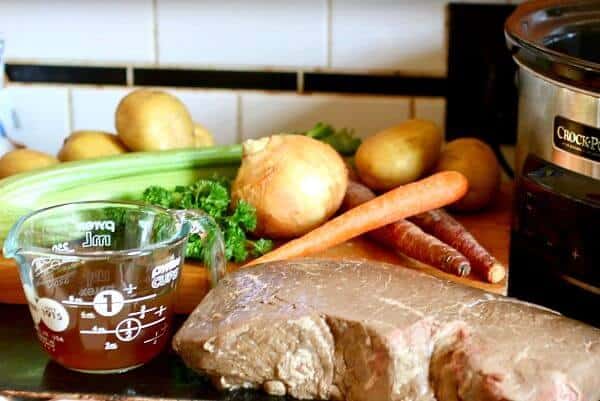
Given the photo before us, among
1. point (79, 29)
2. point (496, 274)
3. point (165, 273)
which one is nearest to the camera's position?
point (165, 273)

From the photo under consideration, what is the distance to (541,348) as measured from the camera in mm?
786

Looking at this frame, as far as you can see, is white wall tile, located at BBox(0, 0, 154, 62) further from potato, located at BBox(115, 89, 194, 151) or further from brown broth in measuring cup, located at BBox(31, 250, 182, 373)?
brown broth in measuring cup, located at BBox(31, 250, 182, 373)

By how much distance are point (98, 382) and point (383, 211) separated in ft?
1.21

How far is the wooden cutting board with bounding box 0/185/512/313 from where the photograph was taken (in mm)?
998

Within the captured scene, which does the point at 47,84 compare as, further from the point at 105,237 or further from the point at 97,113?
the point at 105,237

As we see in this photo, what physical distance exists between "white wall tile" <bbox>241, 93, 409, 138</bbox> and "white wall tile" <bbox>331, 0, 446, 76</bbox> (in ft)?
0.16

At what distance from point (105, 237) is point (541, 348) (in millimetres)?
420

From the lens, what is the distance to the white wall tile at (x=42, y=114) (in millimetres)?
1429

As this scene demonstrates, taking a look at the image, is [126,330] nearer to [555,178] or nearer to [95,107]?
[555,178]

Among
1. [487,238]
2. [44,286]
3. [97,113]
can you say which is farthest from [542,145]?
[97,113]

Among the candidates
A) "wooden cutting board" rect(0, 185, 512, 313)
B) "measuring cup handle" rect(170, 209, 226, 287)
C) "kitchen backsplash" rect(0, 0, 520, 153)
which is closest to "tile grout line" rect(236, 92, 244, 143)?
"kitchen backsplash" rect(0, 0, 520, 153)

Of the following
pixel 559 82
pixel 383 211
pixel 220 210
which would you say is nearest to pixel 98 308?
pixel 220 210

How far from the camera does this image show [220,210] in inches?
42.5

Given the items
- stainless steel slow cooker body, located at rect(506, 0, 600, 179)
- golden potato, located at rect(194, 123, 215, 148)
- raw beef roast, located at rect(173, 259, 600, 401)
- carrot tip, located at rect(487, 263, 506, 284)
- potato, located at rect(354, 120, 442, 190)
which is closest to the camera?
raw beef roast, located at rect(173, 259, 600, 401)
